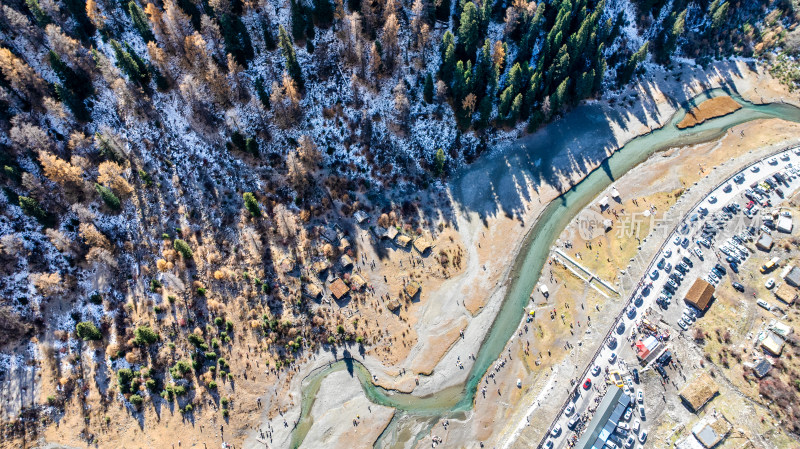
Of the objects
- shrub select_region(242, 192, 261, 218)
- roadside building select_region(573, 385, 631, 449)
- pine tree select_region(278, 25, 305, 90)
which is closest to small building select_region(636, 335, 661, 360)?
roadside building select_region(573, 385, 631, 449)

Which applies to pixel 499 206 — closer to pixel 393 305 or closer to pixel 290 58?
pixel 393 305

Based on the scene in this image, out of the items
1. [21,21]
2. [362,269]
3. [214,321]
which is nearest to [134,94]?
[21,21]

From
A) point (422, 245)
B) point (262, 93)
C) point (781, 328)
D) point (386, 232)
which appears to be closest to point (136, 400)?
point (386, 232)

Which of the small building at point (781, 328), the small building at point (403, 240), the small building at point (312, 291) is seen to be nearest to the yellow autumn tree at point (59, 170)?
the small building at point (312, 291)

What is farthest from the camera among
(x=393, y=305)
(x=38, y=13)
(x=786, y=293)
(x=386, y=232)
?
(x=386, y=232)

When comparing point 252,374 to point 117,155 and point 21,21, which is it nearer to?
point 117,155

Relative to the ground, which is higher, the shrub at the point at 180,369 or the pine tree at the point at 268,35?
the pine tree at the point at 268,35

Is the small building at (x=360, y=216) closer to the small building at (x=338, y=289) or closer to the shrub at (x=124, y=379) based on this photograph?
the small building at (x=338, y=289)

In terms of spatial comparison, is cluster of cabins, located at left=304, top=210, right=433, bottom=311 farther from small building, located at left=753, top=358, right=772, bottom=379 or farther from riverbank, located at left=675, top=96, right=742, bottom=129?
riverbank, located at left=675, top=96, right=742, bottom=129
